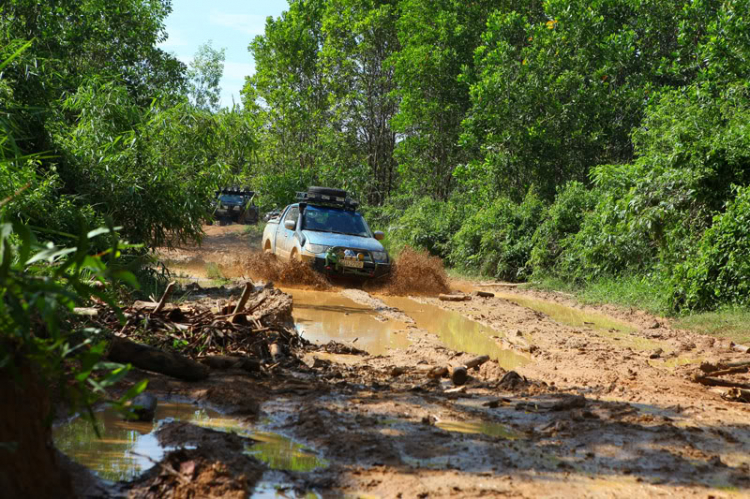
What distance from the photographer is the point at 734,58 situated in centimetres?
1861

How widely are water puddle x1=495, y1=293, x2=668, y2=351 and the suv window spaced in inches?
197

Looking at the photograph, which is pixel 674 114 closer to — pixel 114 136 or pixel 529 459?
pixel 114 136

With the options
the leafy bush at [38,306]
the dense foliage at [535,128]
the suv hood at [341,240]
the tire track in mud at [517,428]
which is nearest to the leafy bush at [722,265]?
the dense foliage at [535,128]

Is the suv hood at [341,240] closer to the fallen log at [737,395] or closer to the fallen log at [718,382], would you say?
the fallen log at [718,382]

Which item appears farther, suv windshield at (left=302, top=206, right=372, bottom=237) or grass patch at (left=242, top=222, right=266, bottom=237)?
grass patch at (left=242, top=222, right=266, bottom=237)

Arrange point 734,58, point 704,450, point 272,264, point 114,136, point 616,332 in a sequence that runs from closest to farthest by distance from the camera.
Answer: point 704,450 → point 616,332 → point 114,136 → point 272,264 → point 734,58

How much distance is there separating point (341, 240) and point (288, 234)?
57.4 inches

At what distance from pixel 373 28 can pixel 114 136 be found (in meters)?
23.7

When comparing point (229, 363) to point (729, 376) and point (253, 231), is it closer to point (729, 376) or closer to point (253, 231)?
point (729, 376)

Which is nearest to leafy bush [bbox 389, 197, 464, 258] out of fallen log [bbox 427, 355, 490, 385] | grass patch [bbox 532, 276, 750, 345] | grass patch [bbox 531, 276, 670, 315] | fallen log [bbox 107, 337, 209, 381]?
grass patch [bbox 532, 276, 750, 345]

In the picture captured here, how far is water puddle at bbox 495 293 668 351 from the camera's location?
9.91 meters

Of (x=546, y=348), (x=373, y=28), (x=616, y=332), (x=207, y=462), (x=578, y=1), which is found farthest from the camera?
(x=373, y=28)

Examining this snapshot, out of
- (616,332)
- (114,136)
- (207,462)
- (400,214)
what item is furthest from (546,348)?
(400,214)

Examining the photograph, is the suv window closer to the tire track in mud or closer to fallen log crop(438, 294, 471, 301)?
fallen log crop(438, 294, 471, 301)
